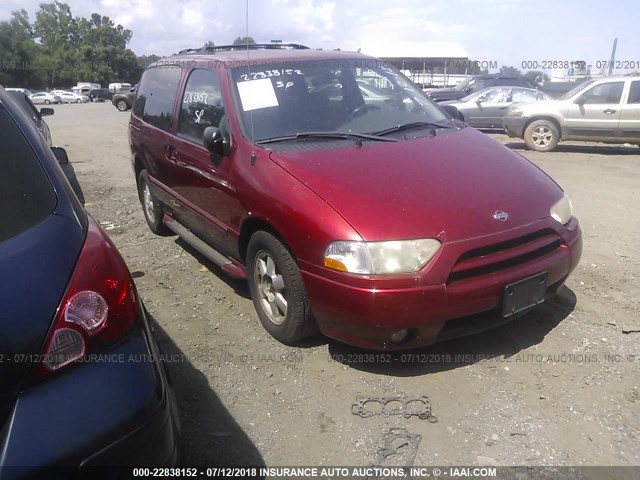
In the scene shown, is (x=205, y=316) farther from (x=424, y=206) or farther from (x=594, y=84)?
(x=594, y=84)

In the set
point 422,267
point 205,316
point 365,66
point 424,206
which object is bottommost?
point 205,316

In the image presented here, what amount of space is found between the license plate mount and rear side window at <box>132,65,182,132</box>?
3159mm

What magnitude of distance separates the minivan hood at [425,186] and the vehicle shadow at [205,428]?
119 cm

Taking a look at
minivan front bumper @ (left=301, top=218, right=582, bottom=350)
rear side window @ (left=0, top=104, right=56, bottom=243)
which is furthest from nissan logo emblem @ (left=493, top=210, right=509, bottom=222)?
rear side window @ (left=0, top=104, right=56, bottom=243)

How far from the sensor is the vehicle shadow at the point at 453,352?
325cm

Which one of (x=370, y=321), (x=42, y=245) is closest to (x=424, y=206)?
(x=370, y=321)

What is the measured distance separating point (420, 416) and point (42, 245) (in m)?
1.97

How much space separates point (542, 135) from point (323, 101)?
9.18m

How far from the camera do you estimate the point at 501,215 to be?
3008 millimetres

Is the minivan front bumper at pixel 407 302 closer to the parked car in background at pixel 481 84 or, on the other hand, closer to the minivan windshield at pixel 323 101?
the minivan windshield at pixel 323 101

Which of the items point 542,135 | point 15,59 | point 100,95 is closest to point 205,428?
point 542,135

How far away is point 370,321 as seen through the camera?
2.81 meters

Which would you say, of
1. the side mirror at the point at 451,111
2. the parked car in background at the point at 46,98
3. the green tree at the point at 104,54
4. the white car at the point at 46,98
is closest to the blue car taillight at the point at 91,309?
the side mirror at the point at 451,111

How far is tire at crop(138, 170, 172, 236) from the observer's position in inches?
220
